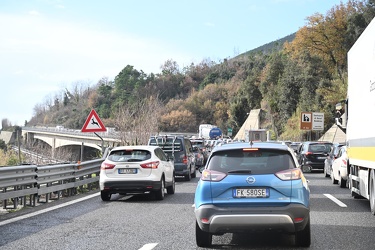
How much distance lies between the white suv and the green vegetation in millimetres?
26817

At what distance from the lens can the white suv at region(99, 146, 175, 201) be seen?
49.1ft

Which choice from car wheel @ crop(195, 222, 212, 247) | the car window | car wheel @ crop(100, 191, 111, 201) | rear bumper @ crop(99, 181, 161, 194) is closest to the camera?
car wheel @ crop(195, 222, 212, 247)

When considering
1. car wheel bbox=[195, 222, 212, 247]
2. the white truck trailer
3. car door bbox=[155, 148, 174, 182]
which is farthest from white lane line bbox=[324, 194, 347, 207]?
car wheel bbox=[195, 222, 212, 247]

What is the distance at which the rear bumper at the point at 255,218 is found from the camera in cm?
772

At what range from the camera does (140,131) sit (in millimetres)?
43219

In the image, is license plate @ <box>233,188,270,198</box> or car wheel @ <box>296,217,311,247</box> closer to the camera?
license plate @ <box>233,188,270,198</box>

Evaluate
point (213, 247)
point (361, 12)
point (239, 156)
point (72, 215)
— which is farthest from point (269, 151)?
point (361, 12)

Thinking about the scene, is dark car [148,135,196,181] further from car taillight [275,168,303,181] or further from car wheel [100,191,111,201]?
car taillight [275,168,303,181]

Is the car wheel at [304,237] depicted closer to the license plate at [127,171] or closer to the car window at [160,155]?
the license plate at [127,171]

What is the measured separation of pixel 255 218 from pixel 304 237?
0.91 meters

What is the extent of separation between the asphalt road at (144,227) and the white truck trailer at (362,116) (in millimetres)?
650

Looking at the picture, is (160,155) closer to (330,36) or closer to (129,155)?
Answer: (129,155)

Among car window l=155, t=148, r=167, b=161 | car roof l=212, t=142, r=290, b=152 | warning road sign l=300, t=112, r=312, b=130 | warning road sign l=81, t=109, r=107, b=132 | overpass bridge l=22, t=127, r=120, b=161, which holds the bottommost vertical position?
overpass bridge l=22, t=127, r=120, b=161

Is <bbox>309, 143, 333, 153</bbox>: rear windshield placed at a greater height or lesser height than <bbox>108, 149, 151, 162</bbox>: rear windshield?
lesser
